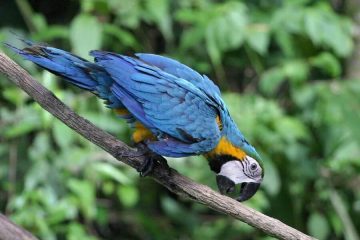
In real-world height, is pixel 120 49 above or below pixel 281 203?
above

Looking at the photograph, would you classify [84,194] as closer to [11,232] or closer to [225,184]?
[225,184]

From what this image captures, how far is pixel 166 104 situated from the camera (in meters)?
2.28

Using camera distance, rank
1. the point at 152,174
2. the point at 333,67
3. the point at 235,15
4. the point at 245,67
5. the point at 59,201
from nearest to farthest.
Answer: the point at 152,174 < the point at 59,201 < the point at 235,15 < the point at 333,67 < the point at 245,67

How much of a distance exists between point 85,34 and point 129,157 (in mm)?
1243

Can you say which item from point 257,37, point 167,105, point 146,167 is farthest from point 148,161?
point 257,37

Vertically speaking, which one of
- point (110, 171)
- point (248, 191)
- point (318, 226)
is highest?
point (248, 191)

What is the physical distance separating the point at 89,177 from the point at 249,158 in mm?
1148

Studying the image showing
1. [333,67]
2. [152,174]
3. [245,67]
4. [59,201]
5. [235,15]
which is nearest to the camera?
[152,174]

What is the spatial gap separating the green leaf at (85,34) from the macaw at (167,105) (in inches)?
38.5

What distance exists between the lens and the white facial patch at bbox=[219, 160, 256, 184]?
92.2 inches

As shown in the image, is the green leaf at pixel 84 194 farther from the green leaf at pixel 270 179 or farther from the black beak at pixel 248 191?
the black beak at pixel 248 191

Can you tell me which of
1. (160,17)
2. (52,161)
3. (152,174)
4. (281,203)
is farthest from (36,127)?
(281,203)

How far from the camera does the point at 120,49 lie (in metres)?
3.81

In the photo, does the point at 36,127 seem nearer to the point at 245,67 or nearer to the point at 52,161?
the point at 52,161
